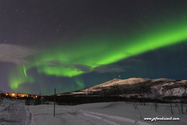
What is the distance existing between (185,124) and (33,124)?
9191 millimetres

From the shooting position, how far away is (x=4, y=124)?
376 inches

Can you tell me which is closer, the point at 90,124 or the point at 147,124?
the point at 147,124

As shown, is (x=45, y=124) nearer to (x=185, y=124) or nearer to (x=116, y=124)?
(x=116, y=124)

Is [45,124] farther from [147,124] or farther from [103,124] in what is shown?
[147,124]

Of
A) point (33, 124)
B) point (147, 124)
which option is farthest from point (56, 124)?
point (147, 124)

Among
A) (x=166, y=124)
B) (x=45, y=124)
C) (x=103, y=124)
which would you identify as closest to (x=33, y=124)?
(x=45, y=124)

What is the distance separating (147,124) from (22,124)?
779 centimetres

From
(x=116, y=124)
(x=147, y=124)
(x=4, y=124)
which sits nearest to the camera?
(x=147, y=124)

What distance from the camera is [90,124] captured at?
9.17 m

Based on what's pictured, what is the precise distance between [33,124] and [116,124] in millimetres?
5136

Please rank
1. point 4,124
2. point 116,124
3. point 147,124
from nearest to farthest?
1. point 147,124
2. point 116,124
3. point 4,124

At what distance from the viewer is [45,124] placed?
9219 mm

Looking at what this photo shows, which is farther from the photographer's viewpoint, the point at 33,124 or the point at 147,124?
the point at 33,124

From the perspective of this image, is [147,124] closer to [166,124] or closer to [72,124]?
[166,124]
